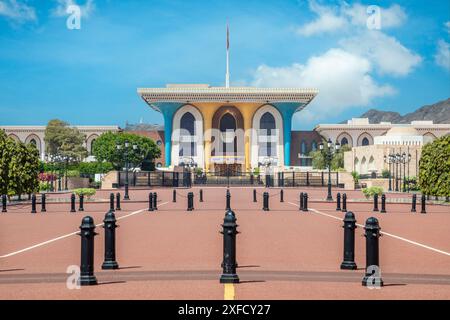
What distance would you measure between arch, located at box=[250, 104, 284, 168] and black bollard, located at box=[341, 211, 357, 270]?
96379 millimetres

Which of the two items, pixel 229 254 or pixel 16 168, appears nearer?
pixel 229 254

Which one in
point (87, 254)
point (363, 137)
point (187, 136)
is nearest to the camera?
point (87, 254)

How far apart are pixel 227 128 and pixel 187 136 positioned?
720 centimetres

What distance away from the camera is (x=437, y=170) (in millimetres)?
35500

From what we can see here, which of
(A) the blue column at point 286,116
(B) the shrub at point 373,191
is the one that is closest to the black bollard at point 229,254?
(B) the shrub at point 373,191

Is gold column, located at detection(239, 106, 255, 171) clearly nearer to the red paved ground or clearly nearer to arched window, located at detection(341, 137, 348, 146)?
arched window, located at detection(341, 137, 348, 146)

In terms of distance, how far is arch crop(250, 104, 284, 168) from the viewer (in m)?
107

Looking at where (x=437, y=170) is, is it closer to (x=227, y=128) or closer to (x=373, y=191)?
(x=373, y=191)

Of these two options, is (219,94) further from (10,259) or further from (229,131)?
(10,259)

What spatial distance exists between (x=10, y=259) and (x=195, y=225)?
8482 millimetres

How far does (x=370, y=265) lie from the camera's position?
29.6 ft

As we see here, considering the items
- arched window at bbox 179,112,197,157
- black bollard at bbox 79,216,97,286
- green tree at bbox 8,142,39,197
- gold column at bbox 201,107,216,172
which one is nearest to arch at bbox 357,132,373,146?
gold column at bbox 201,107,216,172

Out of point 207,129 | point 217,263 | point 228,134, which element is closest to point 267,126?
point 228,134

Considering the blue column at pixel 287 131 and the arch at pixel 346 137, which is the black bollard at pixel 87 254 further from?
the arch at pixel 346 137
